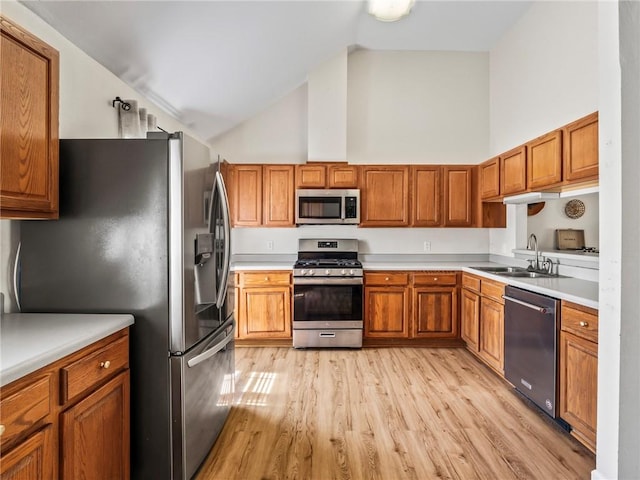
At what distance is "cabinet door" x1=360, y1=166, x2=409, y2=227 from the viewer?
4.09 meters

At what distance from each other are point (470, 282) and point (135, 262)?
310 centimetres

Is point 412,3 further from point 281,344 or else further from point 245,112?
point 281,344

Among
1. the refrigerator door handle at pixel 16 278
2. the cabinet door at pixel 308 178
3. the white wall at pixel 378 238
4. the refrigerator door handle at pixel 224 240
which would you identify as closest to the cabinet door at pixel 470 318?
the white wall at pixel 378 238

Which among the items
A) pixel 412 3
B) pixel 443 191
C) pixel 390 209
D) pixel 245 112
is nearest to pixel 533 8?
pixel 412 3

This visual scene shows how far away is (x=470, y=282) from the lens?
142 inches

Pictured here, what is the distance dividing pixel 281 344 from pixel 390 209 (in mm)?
1953

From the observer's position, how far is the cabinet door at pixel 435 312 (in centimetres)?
382

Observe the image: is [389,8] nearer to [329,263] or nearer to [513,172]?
[513,172]

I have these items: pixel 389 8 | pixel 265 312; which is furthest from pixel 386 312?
pixel 389 8

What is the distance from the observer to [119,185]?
164 cm

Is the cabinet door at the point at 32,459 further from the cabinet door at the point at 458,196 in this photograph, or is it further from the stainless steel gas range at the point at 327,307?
the cabinet door at the point at 458,196

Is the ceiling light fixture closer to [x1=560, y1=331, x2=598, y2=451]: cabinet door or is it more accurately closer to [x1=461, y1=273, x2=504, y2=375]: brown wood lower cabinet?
[x1=461, y1=273, x2=504, y2=375]: brown wood lower cabinet

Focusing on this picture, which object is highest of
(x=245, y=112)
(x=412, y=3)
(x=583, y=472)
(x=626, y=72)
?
(x=412, y=3)

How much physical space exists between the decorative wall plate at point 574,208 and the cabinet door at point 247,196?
2996 millimetres
